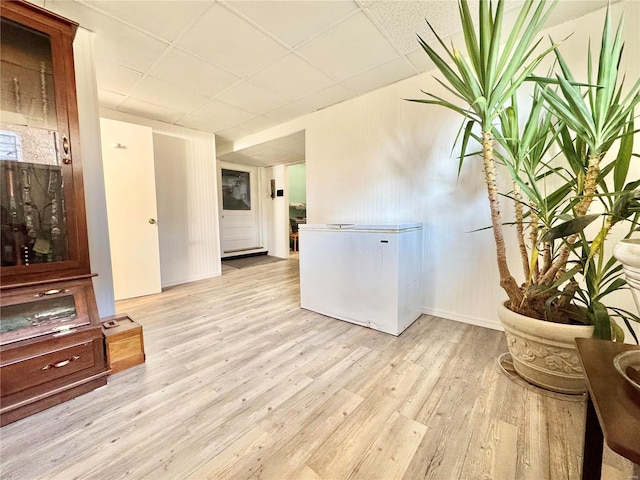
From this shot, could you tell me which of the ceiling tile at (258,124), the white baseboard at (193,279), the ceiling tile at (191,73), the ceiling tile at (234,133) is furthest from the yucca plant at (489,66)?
the white baseboard at (193,279)

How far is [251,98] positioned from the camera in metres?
2.84

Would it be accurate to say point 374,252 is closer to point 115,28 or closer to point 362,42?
point 362,42

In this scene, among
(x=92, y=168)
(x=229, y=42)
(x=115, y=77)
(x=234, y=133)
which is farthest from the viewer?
(x=234, y=133)

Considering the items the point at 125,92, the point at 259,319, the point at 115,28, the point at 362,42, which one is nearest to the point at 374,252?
the point at 259,319

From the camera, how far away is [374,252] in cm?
210

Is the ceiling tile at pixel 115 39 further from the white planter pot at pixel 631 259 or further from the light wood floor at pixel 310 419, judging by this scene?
the white planter pot at pixel 631 259

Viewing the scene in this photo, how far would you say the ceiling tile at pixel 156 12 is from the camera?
1.58m

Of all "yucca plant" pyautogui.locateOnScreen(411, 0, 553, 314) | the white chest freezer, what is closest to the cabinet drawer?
the white chest freezer

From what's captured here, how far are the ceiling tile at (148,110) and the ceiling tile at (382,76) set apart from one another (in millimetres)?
2284

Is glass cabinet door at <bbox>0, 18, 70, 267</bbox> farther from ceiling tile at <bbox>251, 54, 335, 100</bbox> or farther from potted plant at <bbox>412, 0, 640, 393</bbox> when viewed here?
potted plant at <bbox>412, 0, 640, 393</bbox>

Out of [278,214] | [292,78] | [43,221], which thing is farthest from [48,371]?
[278,214]

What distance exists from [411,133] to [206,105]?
2.39 meters

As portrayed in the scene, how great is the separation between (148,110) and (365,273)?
3.33 metres

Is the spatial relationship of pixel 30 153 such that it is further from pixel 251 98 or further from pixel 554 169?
pixel 554 169
